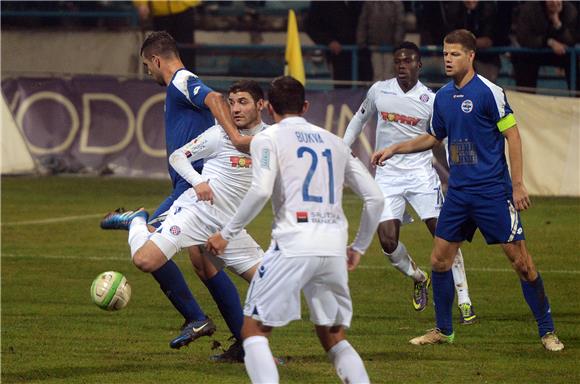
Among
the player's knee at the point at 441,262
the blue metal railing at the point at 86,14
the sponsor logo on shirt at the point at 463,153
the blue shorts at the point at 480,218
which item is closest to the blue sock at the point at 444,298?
the player's knee at the point at 441,262

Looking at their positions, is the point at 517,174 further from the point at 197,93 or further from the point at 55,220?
the point at 55,220

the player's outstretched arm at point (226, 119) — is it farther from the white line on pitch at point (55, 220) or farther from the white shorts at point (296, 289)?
the white line on pitch at point (55, 220)

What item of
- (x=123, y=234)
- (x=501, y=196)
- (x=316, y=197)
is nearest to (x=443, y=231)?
(x=501, y=196)

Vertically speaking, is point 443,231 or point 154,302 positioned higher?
point 443,231

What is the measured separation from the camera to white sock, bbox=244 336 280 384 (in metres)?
7.41

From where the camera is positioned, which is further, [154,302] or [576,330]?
[154,302]

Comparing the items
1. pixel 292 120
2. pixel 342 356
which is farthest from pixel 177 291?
pixel 292 120

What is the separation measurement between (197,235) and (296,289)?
213 centimetres

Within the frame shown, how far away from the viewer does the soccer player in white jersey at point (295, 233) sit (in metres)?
7.43

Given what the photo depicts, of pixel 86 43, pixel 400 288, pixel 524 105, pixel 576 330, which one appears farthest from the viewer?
pixel 86 43

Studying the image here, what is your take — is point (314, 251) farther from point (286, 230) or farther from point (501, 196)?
point (501, 196)

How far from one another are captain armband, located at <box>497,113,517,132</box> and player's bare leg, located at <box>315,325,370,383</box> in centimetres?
291

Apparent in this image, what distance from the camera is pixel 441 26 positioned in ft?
78.8

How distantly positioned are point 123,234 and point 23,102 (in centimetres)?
666
